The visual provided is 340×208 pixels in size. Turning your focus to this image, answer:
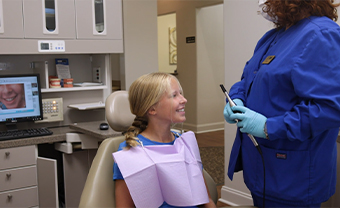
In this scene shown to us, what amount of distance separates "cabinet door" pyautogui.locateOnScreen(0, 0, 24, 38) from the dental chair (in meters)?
1.22

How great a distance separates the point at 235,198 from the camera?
2.99 m

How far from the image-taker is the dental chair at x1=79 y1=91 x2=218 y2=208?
1.44 meters

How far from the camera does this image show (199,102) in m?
6.03

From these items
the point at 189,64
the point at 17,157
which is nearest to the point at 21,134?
the point at 17,157

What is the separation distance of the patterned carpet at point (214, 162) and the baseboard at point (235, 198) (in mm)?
459

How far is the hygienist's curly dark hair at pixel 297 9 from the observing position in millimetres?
1297

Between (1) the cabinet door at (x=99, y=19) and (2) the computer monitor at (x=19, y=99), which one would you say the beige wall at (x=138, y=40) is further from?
(2) the computer monitor at (x=19, y=99)

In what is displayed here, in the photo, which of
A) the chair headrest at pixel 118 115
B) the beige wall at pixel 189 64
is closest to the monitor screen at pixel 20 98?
the chair headrest at pixel 118 115

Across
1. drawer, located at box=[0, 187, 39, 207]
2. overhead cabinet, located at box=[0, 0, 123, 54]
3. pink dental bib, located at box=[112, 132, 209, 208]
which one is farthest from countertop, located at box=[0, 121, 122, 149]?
pink dental bib, located at box=[112, 132, 209, 208]

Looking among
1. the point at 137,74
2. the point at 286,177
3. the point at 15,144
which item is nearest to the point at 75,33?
the point at 137,74

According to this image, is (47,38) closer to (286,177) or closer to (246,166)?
(246,166)

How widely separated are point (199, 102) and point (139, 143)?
4.58 m

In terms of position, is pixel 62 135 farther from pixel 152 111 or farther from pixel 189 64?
pixel 189 64

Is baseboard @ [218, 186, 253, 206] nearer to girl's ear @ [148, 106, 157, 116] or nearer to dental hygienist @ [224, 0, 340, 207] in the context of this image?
dental hygienist @ [224, 0, 340, 207]
